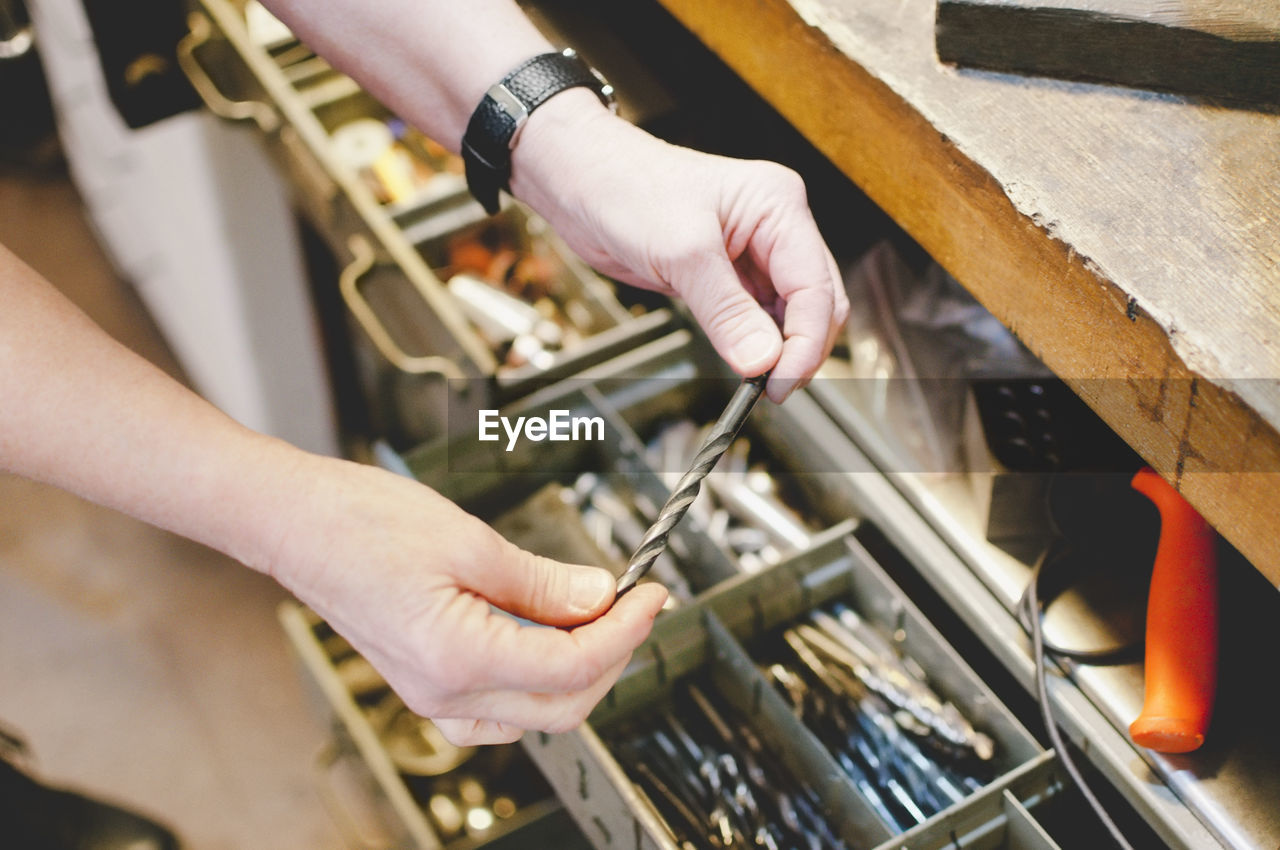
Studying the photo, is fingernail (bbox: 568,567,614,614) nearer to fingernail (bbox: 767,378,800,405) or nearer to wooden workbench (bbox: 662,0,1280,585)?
fingernail (bbox: 767,378,800,405)

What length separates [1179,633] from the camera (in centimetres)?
69

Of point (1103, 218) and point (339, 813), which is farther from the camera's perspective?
point (339, 813)

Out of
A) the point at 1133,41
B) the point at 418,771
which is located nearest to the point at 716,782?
the point at 418,771

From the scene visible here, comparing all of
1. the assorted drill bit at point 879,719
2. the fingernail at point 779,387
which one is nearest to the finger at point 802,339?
the fingernail at point 779,387

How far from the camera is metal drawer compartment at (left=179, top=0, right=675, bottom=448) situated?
1.14m

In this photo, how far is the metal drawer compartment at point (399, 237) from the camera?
1.14m

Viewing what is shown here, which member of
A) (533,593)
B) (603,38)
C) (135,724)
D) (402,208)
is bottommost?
(135,724)

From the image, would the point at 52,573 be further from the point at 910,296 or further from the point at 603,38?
the point at 910,296

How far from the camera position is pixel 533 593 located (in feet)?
2.09

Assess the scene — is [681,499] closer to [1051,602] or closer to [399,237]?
[1051,602]

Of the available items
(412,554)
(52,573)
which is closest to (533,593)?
(412,554)

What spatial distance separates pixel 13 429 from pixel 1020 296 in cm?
59

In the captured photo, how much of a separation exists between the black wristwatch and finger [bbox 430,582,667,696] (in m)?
0.41

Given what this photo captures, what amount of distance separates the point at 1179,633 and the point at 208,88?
126 cm
